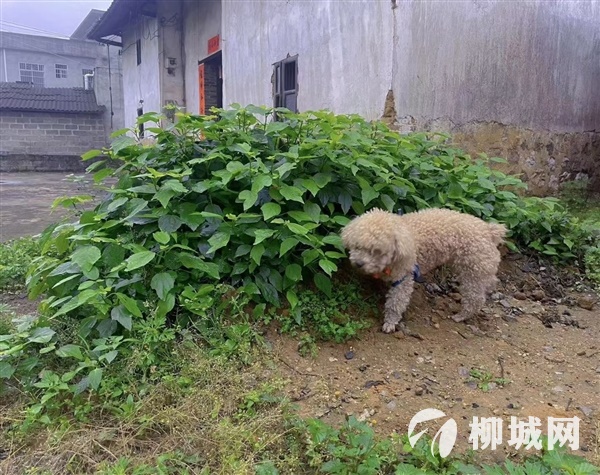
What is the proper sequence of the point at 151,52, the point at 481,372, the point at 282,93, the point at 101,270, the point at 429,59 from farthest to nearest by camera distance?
1. the point at 151,52
2. the point at 282,93
3. the point at 429,59
4. the point at 101,270
5. the point at 481,372

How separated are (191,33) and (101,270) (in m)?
10.7

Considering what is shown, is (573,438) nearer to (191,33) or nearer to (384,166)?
(384,166)

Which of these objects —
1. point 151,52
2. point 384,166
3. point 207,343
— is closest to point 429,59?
point 384,166

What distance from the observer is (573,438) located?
1.93 metres

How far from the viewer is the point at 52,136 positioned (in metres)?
19.5

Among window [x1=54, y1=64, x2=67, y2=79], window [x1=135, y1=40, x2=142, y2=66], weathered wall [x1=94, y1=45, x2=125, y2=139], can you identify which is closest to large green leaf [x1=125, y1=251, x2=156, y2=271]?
window [x1=135, y1=40, x2=142, y2=66]

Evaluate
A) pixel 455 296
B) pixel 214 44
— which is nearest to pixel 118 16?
pixel 214 44

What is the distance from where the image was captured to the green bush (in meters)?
2.40

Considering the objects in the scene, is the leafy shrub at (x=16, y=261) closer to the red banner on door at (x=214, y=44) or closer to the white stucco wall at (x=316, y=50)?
the white stucco wall at (x=316, y=50)

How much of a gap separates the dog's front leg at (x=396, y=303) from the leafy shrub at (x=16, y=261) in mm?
2745

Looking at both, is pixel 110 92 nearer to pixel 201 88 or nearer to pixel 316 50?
pixel 201 88

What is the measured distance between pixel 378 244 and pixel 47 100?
2164 cm

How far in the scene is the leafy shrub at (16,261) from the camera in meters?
3.74

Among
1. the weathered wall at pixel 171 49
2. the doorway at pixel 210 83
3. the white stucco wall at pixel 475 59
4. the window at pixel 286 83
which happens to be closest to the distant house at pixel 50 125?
the weathered wall at pixel 171 49
